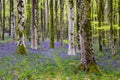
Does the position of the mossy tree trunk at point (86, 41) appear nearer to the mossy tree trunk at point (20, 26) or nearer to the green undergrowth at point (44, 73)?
the green undergrowth at point (44, 73)

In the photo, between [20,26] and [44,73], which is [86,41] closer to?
[44,73]

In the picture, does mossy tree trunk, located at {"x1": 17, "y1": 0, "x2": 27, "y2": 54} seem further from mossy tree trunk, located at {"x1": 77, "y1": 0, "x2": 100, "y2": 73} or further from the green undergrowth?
mossy tree trunk, located at {"x1": 77, "y1": 0, "x2": 100, "y2": 73}

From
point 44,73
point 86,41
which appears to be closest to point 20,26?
point 86,41

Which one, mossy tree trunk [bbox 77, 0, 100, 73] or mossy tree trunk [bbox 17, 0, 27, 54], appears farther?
mossy tree trunk [bbox 17, 0, 27, 54]

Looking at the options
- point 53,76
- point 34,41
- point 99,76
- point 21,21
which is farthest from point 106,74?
point 34,41

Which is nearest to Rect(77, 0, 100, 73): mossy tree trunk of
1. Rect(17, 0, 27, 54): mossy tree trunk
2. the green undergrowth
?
the green undergrowth

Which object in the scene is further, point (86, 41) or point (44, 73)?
point (86, 41)

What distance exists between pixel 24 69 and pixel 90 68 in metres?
4.10

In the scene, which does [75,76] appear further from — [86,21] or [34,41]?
[34,41]

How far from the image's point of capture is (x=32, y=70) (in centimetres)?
1495

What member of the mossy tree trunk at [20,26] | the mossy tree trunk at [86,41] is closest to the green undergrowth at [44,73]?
the mossy tree trunk at [86,41]

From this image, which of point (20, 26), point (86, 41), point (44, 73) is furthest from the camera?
point (20, 26)

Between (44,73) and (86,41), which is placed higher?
(86,41)

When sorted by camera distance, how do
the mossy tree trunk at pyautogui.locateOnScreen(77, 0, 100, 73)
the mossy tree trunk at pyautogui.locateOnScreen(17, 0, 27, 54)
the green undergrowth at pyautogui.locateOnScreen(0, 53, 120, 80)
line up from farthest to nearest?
the mossy tree trunk at pyautogui.locateOnScreen(17, 0, 27, 54), the mossy tree trunk at pyautogui.locateOnScreen(77, 0, 100, 73), the green undergrowth at pyautogui.locateOnScreen(0, 53, 120, 80)
